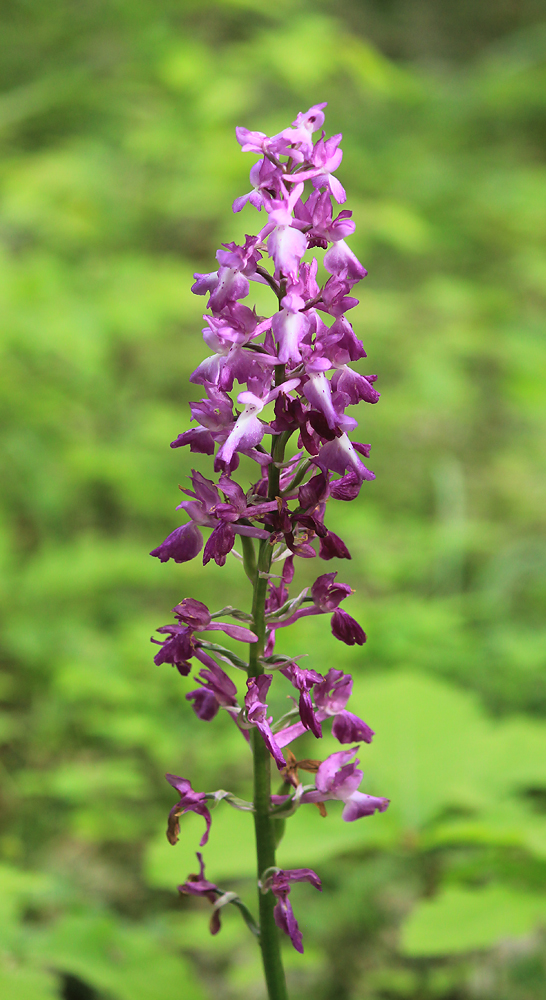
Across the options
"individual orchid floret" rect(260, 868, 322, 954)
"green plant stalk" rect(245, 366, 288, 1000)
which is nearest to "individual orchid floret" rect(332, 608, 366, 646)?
"green plant stalk" rect(245, 366, 288, 1000)

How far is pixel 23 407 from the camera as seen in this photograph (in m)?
3.99

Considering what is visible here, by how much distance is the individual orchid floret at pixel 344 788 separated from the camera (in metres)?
1.08

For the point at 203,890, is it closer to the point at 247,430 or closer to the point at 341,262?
the point at 247,430

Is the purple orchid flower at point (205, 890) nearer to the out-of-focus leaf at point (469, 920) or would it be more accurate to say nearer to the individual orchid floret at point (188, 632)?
the individual orchid floret at point (188, 632)

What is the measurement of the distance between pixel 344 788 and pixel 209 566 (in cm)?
273

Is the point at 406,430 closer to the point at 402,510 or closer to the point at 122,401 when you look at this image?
the point at 402,510

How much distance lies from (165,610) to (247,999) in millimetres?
2027

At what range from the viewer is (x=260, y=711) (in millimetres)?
1019

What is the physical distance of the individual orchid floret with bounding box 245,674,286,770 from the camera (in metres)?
0.97

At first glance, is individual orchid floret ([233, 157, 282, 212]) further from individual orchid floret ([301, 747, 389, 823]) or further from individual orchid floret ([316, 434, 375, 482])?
individual orchid floret ([301, 747, 389, 823])

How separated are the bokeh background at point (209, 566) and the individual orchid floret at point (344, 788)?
572mm

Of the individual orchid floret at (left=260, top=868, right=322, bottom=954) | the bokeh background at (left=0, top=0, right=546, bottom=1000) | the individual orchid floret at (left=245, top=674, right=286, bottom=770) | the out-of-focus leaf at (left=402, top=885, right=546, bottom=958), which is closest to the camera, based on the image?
the individual orchid floret at (left=245, top=674, right=286, bottom=770)

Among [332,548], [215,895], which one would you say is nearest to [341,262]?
[332,548]

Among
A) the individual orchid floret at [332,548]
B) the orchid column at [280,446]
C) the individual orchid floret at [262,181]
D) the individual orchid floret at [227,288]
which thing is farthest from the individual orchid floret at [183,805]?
the individual orchid floret at [262,181]
